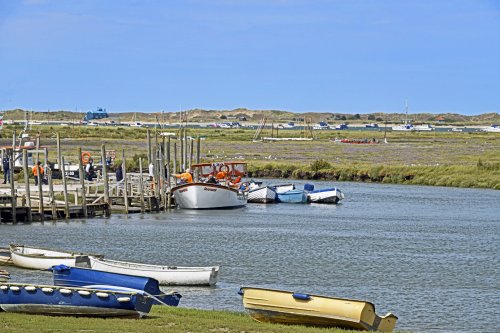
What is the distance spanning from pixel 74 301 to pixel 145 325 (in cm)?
154

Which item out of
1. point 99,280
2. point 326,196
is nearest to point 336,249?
point 99,280

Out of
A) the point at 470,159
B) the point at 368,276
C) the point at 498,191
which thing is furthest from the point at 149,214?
the point at 470,159

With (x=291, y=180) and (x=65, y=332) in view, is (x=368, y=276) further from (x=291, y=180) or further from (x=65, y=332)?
(x=291, y=180)

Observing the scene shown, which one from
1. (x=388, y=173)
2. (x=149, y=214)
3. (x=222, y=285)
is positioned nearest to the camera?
(x=222, y=285)

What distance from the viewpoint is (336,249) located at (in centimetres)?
4066

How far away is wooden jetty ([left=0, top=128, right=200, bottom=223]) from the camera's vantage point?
46.3 m

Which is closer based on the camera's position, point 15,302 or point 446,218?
point 15,302

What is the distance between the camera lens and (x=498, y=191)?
76.3m

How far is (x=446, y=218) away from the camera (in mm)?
55844

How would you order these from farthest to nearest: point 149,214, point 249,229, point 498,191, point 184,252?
point 498,191, point 149,214, point 249,229, point 184,252

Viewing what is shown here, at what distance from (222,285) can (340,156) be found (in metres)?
77.8

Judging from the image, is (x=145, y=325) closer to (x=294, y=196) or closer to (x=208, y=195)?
(x=208, y=195)

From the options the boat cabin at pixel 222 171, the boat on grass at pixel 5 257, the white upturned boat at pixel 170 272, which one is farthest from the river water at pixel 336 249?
the boat cabin at pixel 222 171

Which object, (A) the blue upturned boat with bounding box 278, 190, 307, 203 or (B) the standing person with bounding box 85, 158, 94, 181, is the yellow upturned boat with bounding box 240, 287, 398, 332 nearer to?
(B) the standing person with bounding box 85, 158, 94, 181
